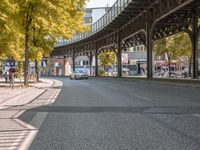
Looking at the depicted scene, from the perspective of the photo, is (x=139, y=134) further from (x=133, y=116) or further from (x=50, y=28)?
(x=50, y=28)

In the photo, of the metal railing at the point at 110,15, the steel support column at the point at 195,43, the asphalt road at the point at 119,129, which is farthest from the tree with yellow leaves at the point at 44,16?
the asphalt road at the point at 119,129

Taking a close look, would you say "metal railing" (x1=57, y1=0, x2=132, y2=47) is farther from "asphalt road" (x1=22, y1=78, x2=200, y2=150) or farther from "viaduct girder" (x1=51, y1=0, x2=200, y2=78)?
"asphalt road" (x1=22, y1=78, x2=200, y2=150)

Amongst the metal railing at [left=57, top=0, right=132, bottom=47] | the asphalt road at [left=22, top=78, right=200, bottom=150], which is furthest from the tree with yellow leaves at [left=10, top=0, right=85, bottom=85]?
the asphalt road at [left=22, top=78, right=200, bottom=150]

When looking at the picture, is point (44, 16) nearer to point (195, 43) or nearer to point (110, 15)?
point (195, 43)

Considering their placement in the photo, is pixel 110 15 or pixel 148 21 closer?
pixel 148 21

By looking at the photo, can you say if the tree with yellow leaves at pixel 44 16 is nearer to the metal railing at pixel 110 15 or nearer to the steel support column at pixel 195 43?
the metal railing at pixel 110 15

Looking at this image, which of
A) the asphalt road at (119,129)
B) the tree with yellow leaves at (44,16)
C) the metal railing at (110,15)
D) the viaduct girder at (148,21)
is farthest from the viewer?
the metal railing at (110,15)

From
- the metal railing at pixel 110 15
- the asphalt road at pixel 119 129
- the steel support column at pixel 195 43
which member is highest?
the metal railing at pixel 110 15

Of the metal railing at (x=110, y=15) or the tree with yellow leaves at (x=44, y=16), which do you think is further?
the metal railing at (x=110, y=15)

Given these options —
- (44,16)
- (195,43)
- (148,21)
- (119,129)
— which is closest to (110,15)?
(148,21)

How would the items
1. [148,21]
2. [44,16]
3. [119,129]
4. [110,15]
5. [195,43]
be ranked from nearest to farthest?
[119,129] → [44,16] → [195,43] → [148,21] → [110,15]

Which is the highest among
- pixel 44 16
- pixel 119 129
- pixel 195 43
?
pixel 44 16

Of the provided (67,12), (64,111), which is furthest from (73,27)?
(64,111)

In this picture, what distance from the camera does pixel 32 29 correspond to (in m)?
36.5
